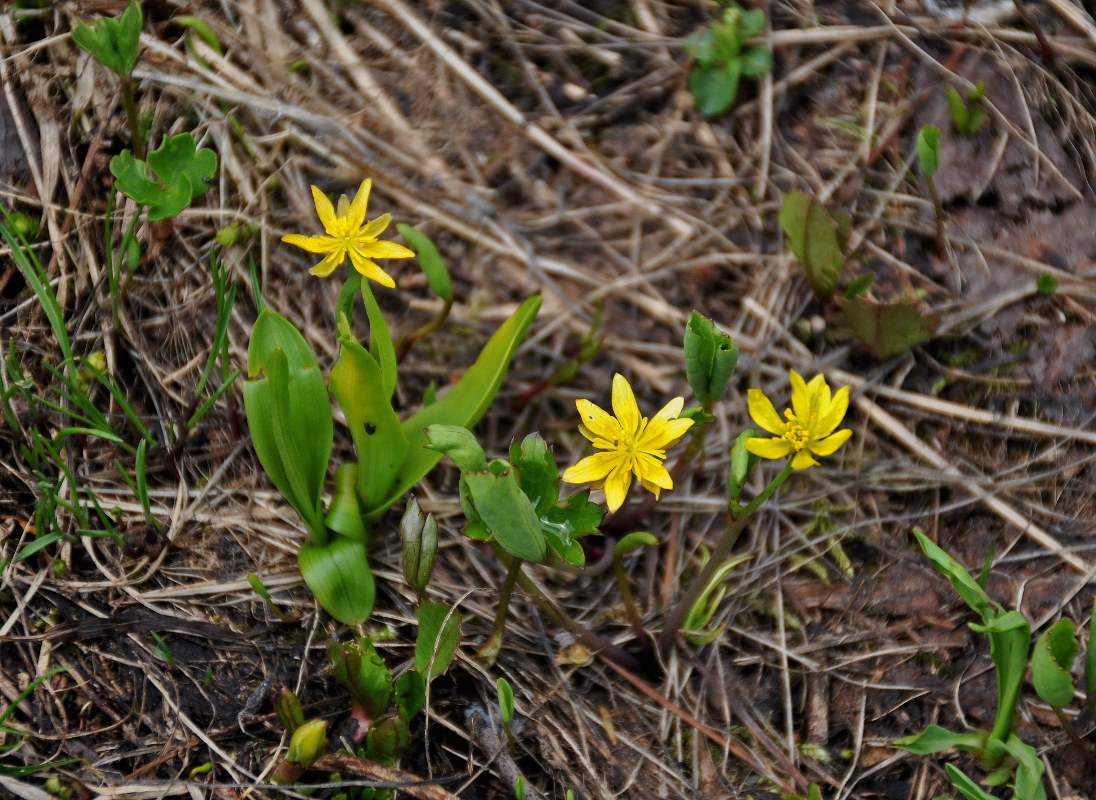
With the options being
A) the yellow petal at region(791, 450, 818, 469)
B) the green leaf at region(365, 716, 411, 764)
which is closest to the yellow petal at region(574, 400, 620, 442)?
the yellow petal at region(791, 450, 818, 469)

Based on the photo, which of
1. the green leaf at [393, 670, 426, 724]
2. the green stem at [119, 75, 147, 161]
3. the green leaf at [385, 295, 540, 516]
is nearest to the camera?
the green leaf at [393, 670, 426, 724]

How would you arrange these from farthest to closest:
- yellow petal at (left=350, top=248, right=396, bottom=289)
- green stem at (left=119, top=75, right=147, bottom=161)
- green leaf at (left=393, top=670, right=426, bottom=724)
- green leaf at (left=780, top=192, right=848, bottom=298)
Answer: green leaf at (left=780, top=192, right=848, bottom=298) < green stem at (left=119, top=75, right=147, bottom=161) < yellow petal at (left=350, top=248, right=396, bottom=289) < green leaf at (left=393, top=670, right=426, bottom=724)

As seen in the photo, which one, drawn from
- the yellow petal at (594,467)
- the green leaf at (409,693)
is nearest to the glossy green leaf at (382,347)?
the yellow petal at (594,467)

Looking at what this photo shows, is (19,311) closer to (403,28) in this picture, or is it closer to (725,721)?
(403,28)

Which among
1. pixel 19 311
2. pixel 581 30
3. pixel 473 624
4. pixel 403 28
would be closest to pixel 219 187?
pixel 19 311

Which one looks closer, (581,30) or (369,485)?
(369,485)

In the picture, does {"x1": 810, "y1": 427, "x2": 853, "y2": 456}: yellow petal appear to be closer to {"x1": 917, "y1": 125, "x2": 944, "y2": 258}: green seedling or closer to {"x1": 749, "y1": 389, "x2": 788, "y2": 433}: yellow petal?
{"x1": 749, "y1": 389, "x2": 788, "y2": 433}: yellow petal
